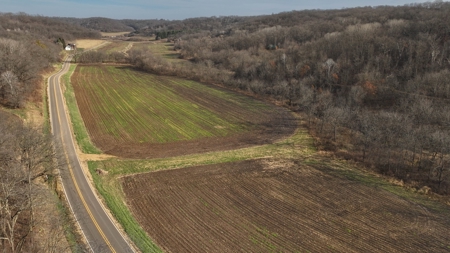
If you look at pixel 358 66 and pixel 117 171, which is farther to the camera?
pixel 358 66

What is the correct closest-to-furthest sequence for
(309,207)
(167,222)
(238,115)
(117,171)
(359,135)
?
(167,222) → (309,207) → (117,171) → (359,135) → (238,115)

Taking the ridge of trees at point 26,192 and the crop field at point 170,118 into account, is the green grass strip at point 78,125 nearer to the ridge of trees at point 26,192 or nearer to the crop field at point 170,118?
the crop field at point 170,118

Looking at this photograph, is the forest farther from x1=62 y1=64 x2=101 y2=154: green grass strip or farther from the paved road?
x1=62 y1=64 x2=101 y2=154: green grass strip

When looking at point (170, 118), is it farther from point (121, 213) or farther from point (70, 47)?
point (70, 47)

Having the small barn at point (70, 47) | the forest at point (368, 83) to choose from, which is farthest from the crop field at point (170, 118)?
the small barn at point (70, 47)

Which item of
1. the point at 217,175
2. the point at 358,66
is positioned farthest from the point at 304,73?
the point at 217,175

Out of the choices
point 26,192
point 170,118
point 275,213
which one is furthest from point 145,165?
point 170,118

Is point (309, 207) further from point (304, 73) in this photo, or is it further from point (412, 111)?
point (304, 73)
